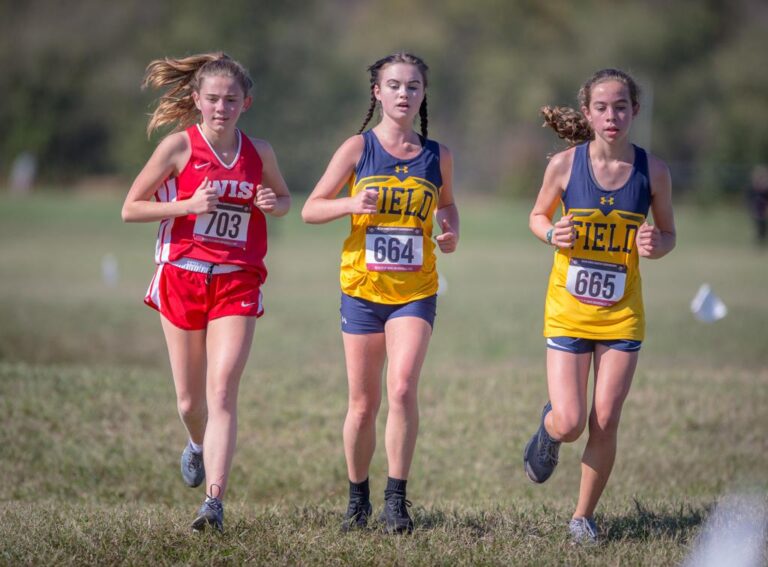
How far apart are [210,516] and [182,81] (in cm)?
247

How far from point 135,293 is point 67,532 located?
15873 millimetres

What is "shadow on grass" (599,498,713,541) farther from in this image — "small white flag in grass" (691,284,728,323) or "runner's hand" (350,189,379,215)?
"small white flag in grass" (691,284,728,323)

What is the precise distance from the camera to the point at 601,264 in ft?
18.1

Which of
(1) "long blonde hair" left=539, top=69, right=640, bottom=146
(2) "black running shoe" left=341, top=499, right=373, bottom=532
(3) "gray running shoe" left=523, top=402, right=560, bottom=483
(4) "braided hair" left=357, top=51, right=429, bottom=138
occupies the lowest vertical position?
(2) "black running shoe" left=341, top=499, right=373, bottom=532

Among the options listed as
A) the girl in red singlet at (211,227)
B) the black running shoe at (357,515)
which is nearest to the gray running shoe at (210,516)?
the girl in red singlet at (211,227)

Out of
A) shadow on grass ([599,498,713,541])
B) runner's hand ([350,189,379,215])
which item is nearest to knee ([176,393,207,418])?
runner's hand ([350,189,379,215])

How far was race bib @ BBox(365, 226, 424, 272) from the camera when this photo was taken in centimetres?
558

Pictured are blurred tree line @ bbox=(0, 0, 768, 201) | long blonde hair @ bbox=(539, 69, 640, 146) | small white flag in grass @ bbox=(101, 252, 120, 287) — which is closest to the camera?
long blonde hair @ bbox=(539, 69, 640, 146)

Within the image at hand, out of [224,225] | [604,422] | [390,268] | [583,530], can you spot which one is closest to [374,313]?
[390,268]

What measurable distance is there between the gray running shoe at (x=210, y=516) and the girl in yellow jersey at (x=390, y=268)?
2.20 ft

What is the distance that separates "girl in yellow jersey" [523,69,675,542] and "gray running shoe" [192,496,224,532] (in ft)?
5.90

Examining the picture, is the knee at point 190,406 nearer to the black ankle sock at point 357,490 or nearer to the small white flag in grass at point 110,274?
the black ankle sock at point 357,490

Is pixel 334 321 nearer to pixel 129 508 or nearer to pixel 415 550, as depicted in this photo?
pixel 129 508

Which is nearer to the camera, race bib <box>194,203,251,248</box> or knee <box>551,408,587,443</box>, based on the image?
knee <box>551,408,587,443</box>
